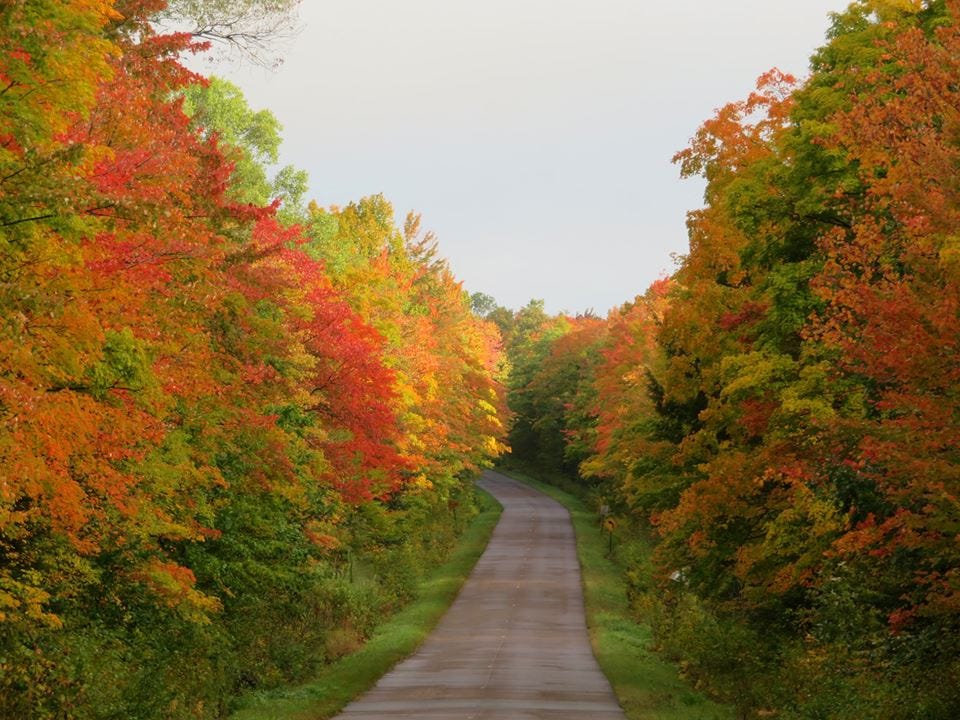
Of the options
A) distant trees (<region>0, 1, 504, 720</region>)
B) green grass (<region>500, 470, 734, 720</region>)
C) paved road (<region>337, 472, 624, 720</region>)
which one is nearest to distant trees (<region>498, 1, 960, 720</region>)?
green grass (<region>500, 470, 734, 720</region>)

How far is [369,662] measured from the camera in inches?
1426

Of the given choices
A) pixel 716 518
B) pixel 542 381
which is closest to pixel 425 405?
pixel 716 518

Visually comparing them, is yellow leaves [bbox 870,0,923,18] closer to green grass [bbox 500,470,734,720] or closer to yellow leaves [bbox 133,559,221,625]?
green grass [bbox 500,470,734,720]

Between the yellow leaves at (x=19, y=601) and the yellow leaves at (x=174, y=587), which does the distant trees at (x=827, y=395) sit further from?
the yellow leaves at (x=19, y=601)

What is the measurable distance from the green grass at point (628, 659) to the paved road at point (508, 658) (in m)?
0.47

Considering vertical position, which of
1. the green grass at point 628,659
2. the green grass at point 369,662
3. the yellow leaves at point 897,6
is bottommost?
the green grass at point 628,659

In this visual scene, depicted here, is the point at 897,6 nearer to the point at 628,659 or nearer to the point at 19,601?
→ the point at 628,659

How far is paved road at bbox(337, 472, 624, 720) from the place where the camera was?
2774 centimetres

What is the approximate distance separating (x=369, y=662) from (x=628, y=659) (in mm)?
7408

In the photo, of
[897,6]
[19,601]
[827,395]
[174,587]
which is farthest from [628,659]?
[19,601]

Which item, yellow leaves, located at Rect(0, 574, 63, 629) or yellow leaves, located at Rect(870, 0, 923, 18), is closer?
yellow leaves, located at Rect(0, 574, 63, 629)

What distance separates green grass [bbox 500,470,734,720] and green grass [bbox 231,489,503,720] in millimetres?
5891

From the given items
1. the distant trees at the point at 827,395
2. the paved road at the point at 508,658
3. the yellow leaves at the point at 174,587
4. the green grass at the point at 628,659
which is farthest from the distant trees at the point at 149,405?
the distant trees at the point at 827,395

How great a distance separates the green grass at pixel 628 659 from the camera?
2792 cm
